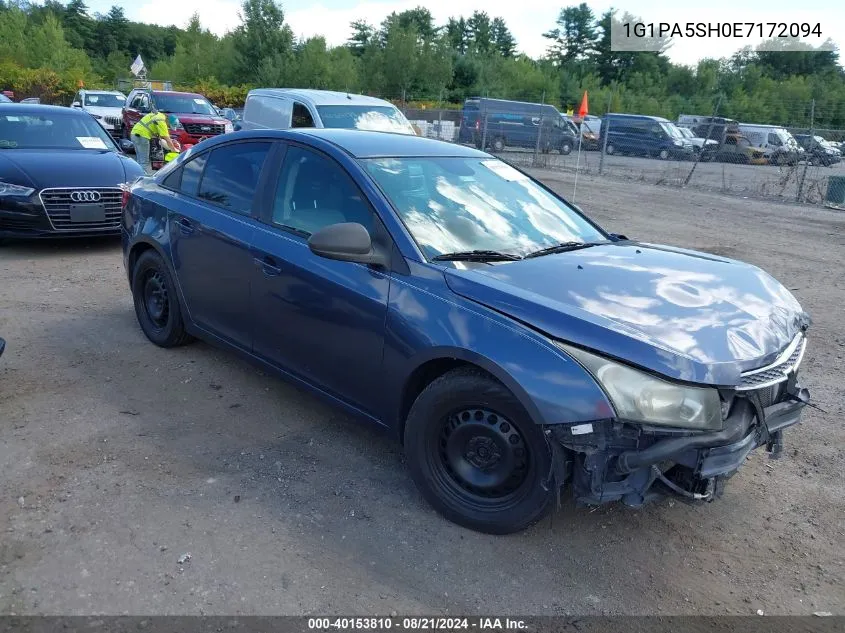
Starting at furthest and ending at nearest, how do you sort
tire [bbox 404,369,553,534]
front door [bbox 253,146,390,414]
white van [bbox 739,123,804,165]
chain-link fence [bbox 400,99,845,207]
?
white van [bbox 739,123,804,165] < chain-link fence [bbox 400,99,845,207] < front door [bbox 253,146,390,414] < tire [bbox 404,369,553,534]

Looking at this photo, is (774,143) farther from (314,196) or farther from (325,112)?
(314,196)

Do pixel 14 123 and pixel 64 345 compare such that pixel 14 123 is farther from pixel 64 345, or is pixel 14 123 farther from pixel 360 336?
pixel 360 336

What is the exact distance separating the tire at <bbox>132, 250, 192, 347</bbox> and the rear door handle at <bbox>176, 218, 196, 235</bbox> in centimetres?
38

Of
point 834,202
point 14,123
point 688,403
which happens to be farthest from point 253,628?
point 834,202

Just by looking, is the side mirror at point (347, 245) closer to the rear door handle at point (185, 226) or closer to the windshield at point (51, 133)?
the rear door handle at point (185, 226)

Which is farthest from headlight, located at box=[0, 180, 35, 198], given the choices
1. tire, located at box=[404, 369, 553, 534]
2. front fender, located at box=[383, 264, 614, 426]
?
tire, located at box=[404, 369, 553, 534]

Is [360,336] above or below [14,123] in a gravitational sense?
below

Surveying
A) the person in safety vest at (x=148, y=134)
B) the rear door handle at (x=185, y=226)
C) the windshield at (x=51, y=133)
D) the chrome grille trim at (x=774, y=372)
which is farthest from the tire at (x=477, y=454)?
the person in safety vest at (x=148, y=134)

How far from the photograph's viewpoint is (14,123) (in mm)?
9047

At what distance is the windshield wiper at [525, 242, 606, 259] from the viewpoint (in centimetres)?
370

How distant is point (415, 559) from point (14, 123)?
8.65 meters

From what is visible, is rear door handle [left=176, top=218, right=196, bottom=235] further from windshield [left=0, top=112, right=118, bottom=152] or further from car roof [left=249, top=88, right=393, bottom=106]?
car roof [left=249, top=88, right=393, bottom=106]

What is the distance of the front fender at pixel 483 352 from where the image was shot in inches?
109

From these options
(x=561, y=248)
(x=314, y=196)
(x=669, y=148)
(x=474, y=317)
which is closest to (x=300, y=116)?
(x=314, y=196)
